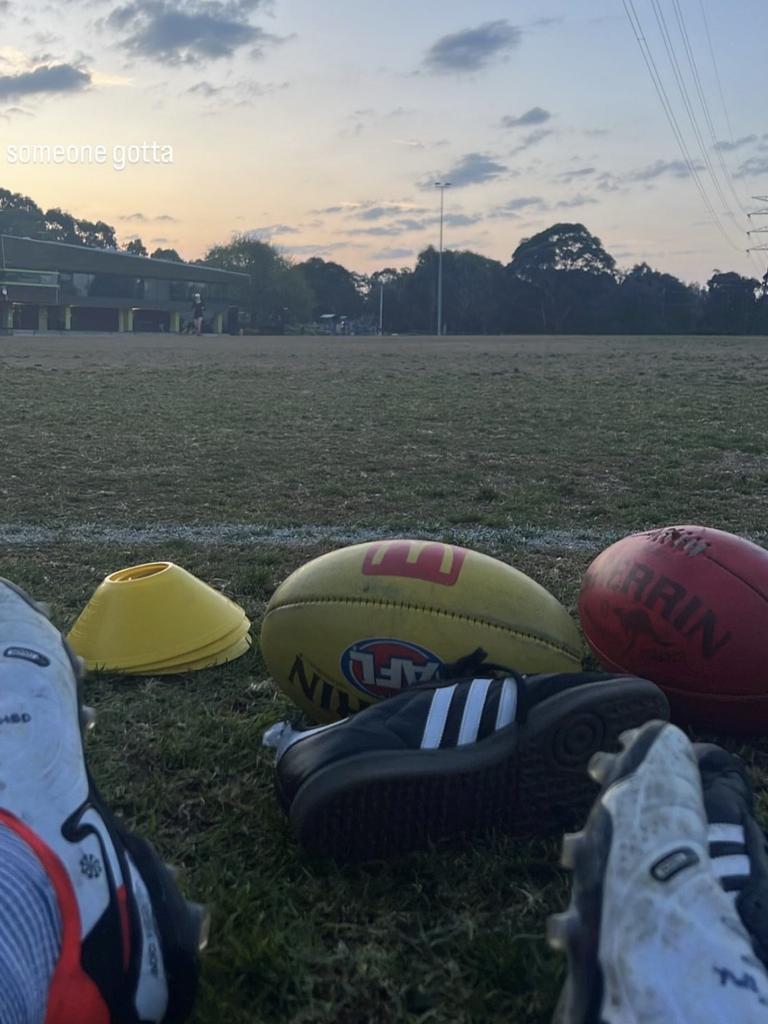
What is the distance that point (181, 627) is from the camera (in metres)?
2.67

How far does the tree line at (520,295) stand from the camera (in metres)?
62.0

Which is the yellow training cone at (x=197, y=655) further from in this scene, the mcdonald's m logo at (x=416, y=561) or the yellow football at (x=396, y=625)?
the mcdonald's m logo at (x=416, y=561)

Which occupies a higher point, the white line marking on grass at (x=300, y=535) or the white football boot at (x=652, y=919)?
the white football boot at (x=652, y=919)

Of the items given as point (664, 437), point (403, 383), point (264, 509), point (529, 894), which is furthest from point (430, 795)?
point (403, 383)

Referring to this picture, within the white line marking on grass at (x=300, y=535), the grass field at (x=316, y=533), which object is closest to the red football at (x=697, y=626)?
the grass field at (x=316, y=533)

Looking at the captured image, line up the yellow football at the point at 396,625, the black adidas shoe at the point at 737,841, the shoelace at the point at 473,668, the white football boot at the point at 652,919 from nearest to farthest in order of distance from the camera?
the white football boot at the point at 652,919
the black adidas shoe at the point at 737,841
the shoelace at the point at 473,668
the yellow football at the point at 396,625

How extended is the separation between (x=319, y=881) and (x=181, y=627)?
114 centimetres

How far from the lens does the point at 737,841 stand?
1271mm

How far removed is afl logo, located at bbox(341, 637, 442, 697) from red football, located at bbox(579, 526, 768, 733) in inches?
20.9

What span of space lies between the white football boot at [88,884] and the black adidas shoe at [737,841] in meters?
0.71

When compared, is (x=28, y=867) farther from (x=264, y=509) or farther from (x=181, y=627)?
(x=264, y=509)

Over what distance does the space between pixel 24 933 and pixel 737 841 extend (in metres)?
0.91

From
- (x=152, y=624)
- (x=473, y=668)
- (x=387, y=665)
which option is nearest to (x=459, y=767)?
(x=473, y=668)

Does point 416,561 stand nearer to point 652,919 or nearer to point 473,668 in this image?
point 473,668
